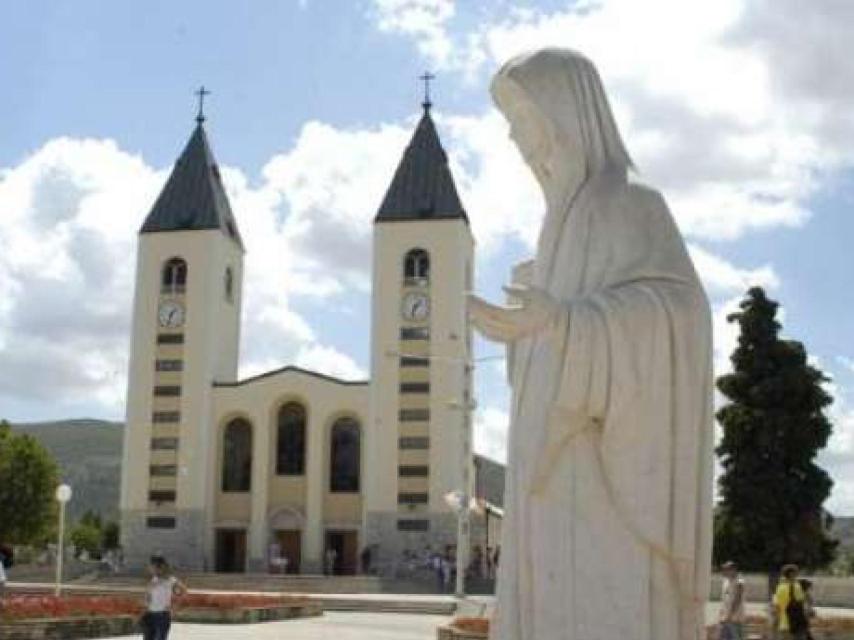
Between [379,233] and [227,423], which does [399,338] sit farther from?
[227,423]

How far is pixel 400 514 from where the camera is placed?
53500mm

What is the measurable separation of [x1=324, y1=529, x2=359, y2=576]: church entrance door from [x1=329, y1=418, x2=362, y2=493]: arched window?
6.47 feet

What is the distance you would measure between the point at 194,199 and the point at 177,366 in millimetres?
8758

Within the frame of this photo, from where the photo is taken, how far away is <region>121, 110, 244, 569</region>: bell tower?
183ft

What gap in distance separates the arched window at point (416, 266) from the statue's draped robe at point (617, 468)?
51614 millimetres

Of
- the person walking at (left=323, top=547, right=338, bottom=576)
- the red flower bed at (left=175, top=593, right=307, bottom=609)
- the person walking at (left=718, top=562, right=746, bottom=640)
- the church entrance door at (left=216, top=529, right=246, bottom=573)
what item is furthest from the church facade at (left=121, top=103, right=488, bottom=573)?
the person walking at (left=718, top=562, right=746, bottom=640)

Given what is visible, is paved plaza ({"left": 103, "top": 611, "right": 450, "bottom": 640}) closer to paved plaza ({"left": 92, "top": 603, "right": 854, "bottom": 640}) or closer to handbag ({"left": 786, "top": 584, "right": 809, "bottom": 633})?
paved plaza ({"left": 92, "top": 603, "right": 854, "bottom": 640})

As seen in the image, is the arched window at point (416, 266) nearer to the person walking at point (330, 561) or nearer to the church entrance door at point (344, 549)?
the church entrance door at point (344, 549)

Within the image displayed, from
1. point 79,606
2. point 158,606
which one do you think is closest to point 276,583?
point 79,606

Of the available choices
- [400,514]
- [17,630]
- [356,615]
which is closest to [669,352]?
[17,630]

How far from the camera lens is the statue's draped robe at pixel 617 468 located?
14.8 feet

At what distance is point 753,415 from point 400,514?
2525cm

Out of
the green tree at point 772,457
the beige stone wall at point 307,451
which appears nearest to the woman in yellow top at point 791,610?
the green tree at point 772,457

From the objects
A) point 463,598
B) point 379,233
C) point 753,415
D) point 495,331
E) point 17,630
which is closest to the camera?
point 495,331
